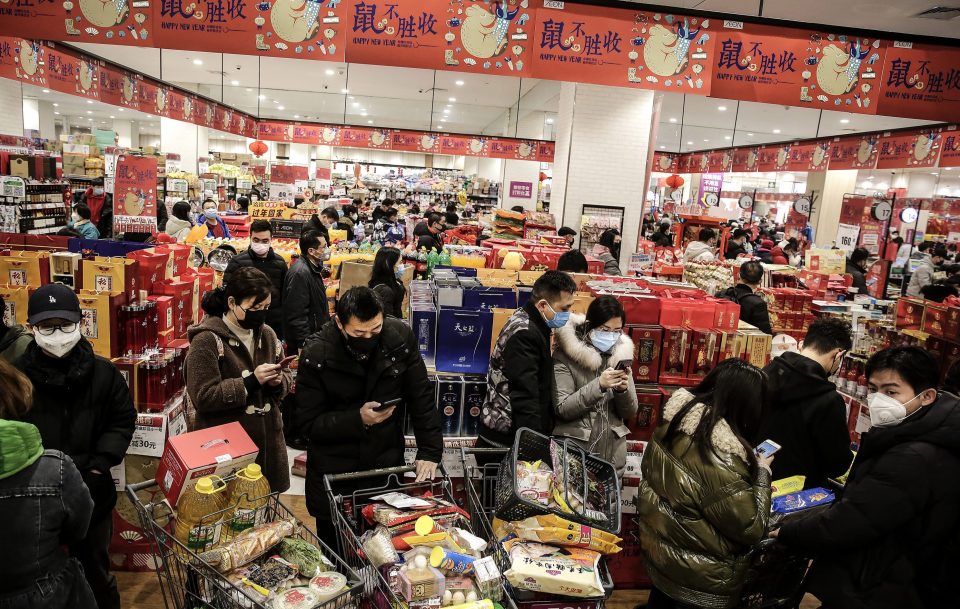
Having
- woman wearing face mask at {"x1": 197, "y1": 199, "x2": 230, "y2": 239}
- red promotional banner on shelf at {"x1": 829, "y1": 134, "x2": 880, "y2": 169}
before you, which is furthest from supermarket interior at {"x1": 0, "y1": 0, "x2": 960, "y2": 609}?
red promotional banner on shelf at {"x1": 829, "y1": 134, "x2": 880, "y2": 169}

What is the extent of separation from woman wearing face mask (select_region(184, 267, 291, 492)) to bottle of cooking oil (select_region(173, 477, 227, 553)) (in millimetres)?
813

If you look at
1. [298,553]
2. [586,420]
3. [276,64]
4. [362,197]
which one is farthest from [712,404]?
[362,197]

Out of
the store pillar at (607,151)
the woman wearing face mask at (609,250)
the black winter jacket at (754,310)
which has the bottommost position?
the black winter jacket at (754,310)

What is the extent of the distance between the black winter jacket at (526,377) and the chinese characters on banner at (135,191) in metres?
Result: 5.88

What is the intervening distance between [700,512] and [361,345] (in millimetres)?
1551

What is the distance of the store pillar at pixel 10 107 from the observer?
13.9m

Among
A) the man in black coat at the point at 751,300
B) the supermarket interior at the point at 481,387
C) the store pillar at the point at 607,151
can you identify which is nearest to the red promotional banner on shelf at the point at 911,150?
the supermarket interior at the point at 481,387

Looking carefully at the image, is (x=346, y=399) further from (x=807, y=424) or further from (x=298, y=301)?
(x=298, y=301)

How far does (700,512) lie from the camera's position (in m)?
2.54

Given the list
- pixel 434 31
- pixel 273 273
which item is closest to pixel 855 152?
pixel 434 31

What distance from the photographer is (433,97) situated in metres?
18.4

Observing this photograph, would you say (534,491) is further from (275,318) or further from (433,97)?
(433,97)

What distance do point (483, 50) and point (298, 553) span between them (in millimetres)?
4341

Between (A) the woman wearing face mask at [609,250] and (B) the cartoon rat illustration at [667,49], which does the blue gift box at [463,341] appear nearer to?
(B) the cartoon rat illustration at [667,49]
